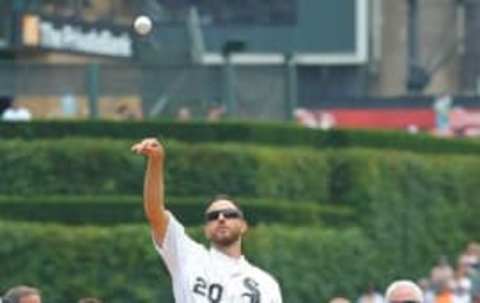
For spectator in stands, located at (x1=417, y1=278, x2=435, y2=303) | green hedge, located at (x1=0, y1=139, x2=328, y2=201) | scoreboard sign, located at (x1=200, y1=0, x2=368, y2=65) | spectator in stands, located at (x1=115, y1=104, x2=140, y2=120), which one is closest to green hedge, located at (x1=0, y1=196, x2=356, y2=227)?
green hedge, located at (x1=0, y1=139, x2=328, y2=201)

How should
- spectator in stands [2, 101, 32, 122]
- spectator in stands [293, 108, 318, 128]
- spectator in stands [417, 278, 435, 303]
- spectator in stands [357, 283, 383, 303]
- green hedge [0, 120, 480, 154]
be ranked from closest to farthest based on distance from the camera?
spectator in stands [417, 278, 435, 303] < spectator in stands [357, 283, 383, 303] < green hedge [0, 120, 480, 154] < spectator in stands [2, 101, 32, 122] < spectator in stands [293, 108, 318, 128]

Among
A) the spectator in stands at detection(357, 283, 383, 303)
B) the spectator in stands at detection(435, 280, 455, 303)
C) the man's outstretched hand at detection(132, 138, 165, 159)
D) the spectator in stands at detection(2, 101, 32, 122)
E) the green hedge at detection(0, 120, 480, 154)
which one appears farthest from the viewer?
the spectator in stands at detection(2, 101, 32, 122)

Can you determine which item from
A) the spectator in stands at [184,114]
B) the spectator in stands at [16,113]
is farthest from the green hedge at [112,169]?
the spectator in stands at [16,113]

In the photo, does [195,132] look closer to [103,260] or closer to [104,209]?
[104,209]

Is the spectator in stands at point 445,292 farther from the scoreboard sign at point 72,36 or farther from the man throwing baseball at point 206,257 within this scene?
the man throwing baseball at point 206,257

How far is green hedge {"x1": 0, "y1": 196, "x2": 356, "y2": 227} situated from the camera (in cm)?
2886

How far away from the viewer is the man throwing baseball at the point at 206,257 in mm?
13492

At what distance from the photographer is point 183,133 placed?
30.3m

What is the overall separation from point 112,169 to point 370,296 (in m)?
3.07

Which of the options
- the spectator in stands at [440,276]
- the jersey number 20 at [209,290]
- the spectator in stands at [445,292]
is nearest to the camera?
the jersey number 20 at [209,290]

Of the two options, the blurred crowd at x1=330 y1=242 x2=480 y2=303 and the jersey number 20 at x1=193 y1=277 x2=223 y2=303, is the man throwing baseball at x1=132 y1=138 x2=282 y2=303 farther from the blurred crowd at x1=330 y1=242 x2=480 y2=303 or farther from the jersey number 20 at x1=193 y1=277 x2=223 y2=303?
the blurred crowd at x1=330 y1=242 x2=480 y2=303

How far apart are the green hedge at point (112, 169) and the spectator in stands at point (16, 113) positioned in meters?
1.60

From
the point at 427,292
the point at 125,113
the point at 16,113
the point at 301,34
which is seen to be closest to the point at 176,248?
the point at 427,292

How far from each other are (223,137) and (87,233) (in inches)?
121
